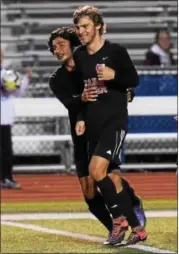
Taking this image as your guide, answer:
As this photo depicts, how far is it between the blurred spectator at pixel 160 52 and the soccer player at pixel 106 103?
888 cm

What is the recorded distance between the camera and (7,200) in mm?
13641

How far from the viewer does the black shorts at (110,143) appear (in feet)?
27.1

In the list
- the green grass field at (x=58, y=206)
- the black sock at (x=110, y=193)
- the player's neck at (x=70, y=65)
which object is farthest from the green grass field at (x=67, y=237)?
the player's neck at (x=70, y=65)

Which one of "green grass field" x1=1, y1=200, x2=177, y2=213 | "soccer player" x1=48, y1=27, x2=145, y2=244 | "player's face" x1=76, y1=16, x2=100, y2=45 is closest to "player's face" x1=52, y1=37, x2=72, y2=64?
"soccer player" x1=48, y1=27, x2=145, y2=244

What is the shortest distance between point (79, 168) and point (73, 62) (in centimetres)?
96

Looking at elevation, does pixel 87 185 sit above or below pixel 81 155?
below

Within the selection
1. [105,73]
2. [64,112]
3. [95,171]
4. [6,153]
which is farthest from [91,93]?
[64,112]

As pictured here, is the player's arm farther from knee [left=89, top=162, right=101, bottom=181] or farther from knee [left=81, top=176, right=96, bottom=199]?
knee [left=81, top=176, right=96, bottom=199]

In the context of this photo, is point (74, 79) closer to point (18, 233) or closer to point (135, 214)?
point (135, 214)

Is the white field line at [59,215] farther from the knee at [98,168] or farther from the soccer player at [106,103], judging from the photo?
the knee at [98,168]

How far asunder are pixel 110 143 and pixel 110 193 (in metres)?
0.42

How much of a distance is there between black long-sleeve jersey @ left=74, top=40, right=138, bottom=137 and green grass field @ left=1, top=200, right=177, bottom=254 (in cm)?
106

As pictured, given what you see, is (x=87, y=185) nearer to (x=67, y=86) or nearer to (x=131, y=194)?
(x=131, y=194)

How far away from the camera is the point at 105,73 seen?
26.7 feet
